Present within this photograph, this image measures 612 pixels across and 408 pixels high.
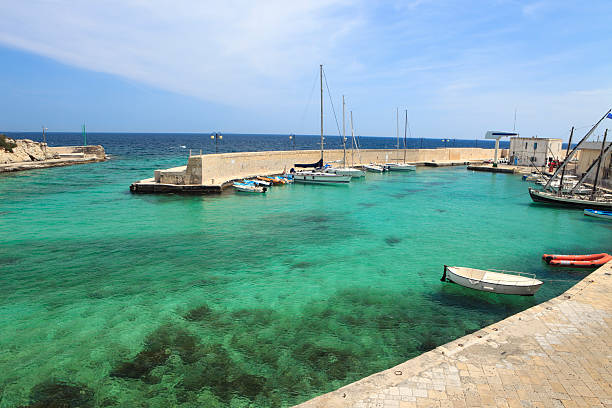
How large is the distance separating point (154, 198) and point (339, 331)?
80.9ft

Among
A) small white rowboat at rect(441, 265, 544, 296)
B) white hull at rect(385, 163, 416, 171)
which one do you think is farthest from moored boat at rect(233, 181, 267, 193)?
white hull at rect(385, 163, 416, 171)

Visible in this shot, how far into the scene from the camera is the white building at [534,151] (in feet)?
196

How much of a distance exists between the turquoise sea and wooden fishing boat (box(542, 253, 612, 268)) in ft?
1.77

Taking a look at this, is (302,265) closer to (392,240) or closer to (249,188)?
(392,240)

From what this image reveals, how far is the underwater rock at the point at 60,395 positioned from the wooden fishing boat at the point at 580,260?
17.6 meters

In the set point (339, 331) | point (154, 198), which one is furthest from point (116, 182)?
point (339, 331)

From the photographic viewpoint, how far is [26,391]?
8148 millimetres

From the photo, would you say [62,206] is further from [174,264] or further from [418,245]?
[418,245]

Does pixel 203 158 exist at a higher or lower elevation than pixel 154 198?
higher

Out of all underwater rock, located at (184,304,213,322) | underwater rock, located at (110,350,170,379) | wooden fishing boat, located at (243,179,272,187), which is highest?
wooden fishing boat, located at (243,179,272,187)

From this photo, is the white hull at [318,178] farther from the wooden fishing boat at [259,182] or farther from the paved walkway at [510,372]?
the paved walkway at [510,372]

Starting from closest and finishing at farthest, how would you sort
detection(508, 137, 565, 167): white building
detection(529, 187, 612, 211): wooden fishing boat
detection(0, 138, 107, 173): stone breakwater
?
1. detection(529, 187, 612, 211): wooden fishing boat
2. detection(0, 138, 107, 173): stone breakwater
3. detection(508, 137, 565, 167): white building

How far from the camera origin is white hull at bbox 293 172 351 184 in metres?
42.7

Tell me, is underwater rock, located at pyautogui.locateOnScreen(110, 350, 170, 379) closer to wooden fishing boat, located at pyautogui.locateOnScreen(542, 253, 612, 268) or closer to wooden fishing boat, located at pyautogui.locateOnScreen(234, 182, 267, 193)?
wooden fishing boat, located at pyautogui.locateOnScreen(542, 253, 612, 268)
